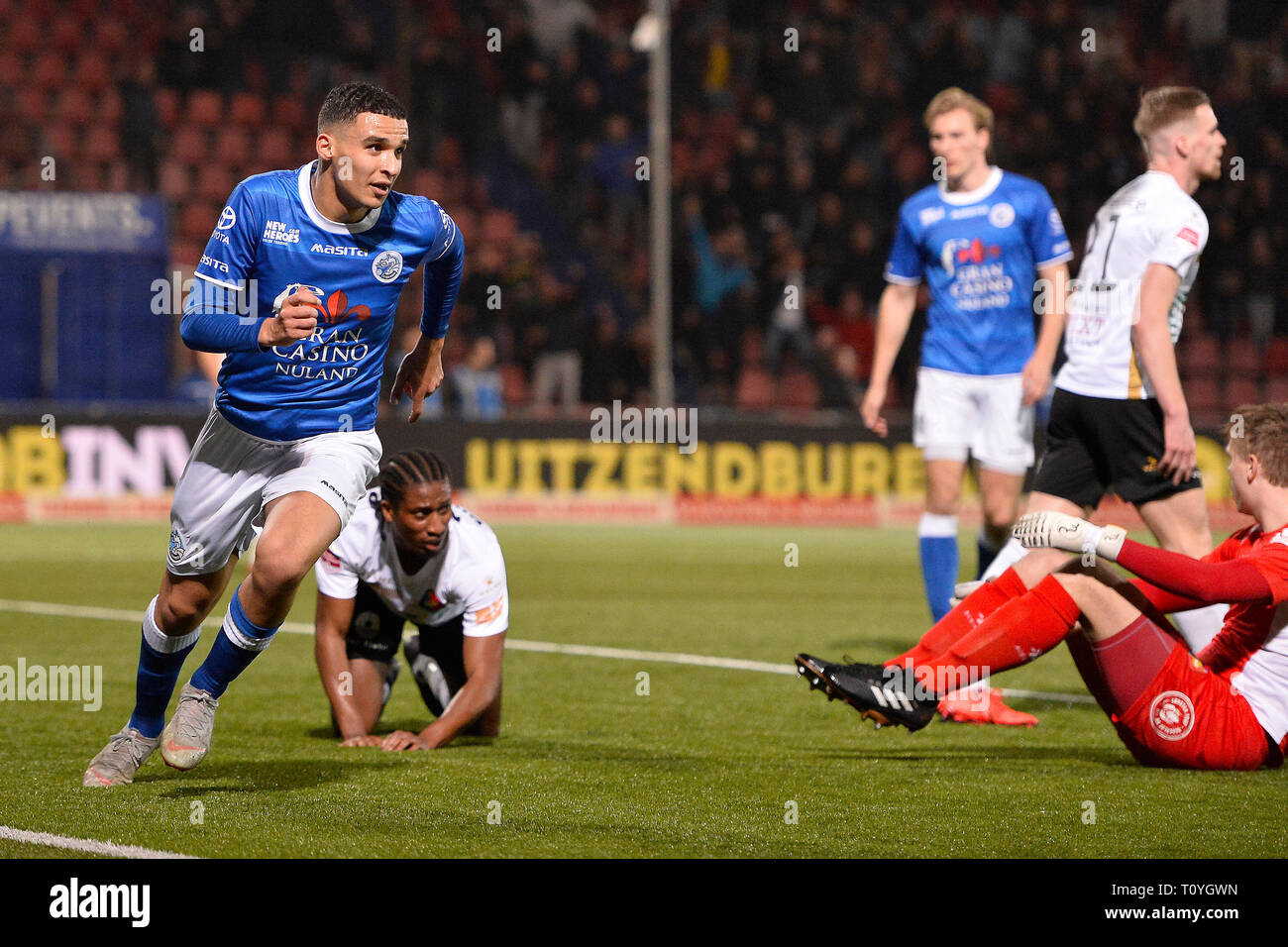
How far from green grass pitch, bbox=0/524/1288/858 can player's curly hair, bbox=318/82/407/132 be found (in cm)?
201

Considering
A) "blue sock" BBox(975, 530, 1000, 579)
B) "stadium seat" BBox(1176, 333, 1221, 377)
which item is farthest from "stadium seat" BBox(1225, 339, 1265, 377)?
"blue sock" BBox(975, 530, 1000, 579)

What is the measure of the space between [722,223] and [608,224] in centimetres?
193

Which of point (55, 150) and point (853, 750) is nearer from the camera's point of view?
point (853, 750)

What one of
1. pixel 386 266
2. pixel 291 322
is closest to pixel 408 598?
pixel 386 266

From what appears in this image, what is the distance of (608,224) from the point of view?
2128cm

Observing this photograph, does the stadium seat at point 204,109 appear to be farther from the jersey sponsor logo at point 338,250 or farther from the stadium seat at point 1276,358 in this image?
the jersey sponsor logo at point 338,250

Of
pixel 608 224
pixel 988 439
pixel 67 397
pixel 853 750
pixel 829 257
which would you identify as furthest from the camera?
pixel 608 224

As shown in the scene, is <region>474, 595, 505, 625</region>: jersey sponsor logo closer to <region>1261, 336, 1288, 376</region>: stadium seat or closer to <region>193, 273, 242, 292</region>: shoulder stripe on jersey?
<region>193, 273, 242, 292</region>: shoulder stripe on jersey

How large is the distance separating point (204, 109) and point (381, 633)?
16.2 m

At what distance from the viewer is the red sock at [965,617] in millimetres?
5219

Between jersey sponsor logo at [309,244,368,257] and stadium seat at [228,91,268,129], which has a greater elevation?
stadium seat at [228,91,268,129]

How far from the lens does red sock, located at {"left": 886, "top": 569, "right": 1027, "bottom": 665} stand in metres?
5.22
